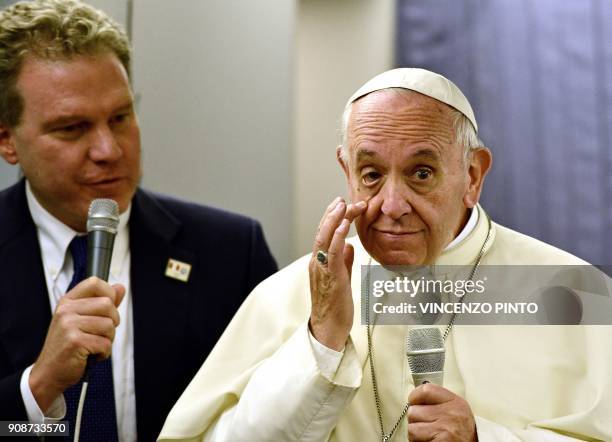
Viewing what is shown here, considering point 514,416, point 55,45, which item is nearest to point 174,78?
point 55,45

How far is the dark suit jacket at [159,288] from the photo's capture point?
2.77m

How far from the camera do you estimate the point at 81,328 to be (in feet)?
7.30

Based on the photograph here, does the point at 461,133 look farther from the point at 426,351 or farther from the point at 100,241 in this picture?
the point at 100,241

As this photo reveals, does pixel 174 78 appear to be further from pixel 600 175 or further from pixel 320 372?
pixel 320 372

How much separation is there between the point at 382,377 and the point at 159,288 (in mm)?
862

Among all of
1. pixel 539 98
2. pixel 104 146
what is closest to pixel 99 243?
pixel 104 146

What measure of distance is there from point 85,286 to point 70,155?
690mm

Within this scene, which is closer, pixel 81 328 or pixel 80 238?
pixel 81 328

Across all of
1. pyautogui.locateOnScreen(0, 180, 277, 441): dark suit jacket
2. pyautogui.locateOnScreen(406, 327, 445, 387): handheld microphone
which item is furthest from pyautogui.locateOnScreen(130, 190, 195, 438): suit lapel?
pyautogui.locateOnScreen(406, 327, 445, 387): handheld microphone

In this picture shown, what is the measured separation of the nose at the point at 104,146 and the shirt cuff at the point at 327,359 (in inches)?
38.3

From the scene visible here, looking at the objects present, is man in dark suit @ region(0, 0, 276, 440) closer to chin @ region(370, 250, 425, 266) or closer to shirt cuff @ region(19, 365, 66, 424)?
shirt cuff @ region(19, 365, 66, 424)

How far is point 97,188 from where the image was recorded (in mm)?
2777

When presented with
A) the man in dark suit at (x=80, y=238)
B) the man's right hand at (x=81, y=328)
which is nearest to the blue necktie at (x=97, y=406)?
the man in dark suit at (x=80, y=238)

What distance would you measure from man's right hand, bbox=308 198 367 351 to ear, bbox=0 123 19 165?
4.26ft
